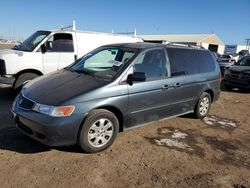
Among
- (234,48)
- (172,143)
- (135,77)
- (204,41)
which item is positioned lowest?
(234,48)

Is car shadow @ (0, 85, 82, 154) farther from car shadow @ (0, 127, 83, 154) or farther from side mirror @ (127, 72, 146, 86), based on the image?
side mirror @ (127, 72, 146, 86)

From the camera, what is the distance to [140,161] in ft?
13.9

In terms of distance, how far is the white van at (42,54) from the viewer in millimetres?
7285

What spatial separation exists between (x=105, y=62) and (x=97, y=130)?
4.83 feet

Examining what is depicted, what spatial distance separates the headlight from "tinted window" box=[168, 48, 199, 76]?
2.42 metres

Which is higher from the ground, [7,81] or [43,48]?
[43,48]

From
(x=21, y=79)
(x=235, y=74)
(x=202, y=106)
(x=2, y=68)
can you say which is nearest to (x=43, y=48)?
(x=21, y=79)

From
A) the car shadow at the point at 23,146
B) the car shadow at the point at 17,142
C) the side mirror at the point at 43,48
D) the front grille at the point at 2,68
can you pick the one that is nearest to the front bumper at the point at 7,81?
the front grille at the point at 2,68

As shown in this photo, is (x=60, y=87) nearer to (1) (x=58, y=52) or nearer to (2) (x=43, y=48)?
(2) (x=43, y=48)

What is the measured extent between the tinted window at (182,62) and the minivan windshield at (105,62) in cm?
95

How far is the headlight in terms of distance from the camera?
155 inches

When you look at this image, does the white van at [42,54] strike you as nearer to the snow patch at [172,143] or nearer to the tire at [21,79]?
the tire at [21,79]

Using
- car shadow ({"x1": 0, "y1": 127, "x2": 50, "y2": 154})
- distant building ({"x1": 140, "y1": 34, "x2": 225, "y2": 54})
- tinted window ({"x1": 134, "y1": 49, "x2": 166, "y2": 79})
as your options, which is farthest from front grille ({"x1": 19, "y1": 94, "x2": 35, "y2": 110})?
Answer: distant building ({"x1": 140, "y1": 34, "x2": 225, "y2": 54})

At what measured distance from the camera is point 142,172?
12.8ft
